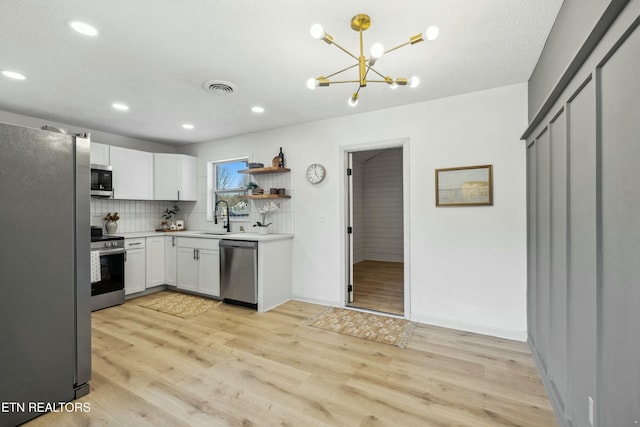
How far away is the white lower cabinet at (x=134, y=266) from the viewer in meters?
4.08

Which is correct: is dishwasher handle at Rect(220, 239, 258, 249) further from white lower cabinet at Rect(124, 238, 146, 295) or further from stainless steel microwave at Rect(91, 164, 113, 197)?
stainless steel microwave at Rect(91, 164, 113, 197)

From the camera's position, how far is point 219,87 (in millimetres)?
2879

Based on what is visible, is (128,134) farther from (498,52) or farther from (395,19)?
(498,52)

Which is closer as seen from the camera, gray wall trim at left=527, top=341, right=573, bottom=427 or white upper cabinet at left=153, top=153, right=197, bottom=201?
gray wall trim at left=527, top=341, right=573, bottom=427

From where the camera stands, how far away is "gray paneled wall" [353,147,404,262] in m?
7.04

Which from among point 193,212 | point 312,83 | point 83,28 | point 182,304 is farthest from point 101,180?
point 312,83

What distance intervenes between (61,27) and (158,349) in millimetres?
2638

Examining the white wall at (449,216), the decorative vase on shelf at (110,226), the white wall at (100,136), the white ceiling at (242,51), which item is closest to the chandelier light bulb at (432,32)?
the white ceiling at (242,51)

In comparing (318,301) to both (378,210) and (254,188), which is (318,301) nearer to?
(254,188)

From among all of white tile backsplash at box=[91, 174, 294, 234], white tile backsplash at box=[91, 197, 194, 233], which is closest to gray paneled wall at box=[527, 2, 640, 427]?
white tile backsplash at box=[91, 174, 294, 234]

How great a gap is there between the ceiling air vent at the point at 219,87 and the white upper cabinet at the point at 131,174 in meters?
2.36

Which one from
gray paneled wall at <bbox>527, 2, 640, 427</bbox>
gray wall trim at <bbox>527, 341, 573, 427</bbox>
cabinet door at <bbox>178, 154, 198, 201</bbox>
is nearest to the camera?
gray paneled wall at <bbox>527, 2, 640, 427</bbox>

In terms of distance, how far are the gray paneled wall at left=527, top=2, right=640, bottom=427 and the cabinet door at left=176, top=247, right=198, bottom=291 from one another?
13.7ft

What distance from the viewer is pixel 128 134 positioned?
4.64 meters
